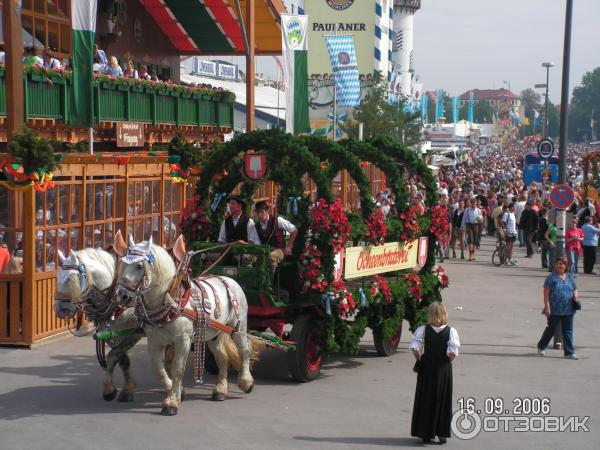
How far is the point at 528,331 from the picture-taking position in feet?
55.5

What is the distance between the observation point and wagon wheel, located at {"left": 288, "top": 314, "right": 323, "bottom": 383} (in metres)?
12.0

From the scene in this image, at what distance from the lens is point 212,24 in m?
36.1

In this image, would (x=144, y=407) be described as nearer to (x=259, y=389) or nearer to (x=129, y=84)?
(x=259, y=389)

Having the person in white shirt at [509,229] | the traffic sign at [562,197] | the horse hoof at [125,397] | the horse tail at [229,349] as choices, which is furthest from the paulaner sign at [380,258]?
the person in white shirt at [509,229]

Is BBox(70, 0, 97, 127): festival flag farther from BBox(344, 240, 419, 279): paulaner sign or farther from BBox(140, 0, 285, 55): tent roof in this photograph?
BBox(140, 0, 285, 55): tent roof

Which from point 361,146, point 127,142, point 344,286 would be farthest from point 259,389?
point 127,142

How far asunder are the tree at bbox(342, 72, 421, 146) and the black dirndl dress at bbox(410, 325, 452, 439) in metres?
43.4

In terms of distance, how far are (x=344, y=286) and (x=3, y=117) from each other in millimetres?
10850

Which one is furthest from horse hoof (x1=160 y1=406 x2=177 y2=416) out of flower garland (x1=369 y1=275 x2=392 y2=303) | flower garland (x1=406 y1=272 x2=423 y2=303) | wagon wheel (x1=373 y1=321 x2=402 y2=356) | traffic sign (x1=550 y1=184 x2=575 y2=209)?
traffic sign (x1=550 y1=184 x2=575 y2=209)

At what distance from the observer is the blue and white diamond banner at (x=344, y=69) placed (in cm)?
4525

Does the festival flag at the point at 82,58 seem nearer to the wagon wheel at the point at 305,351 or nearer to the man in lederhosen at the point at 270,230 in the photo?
the man in lederhosen at the point at 270,230

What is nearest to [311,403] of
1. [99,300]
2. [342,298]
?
[342,298]

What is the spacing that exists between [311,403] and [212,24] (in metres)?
26.6

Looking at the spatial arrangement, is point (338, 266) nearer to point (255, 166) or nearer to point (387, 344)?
point (255, 166)
